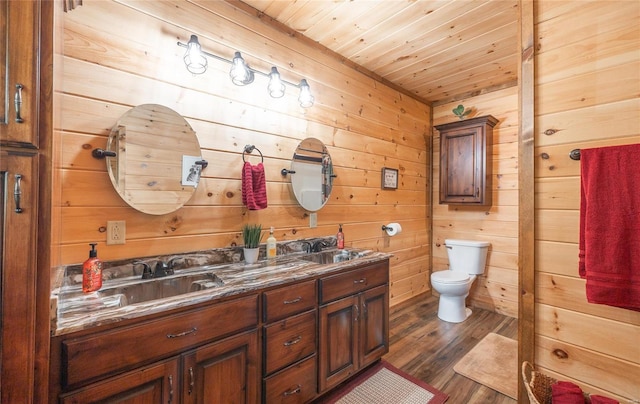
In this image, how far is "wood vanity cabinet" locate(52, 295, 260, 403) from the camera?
3.12 feet

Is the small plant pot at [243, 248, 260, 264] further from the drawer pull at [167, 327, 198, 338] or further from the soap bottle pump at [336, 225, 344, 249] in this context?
the soap bottle pump at [336, 225, 344, 249]

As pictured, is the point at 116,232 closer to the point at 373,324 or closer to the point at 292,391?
the point at 292,391

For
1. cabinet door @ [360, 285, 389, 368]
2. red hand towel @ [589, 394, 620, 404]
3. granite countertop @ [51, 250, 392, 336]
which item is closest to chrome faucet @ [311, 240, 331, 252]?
granite countertop @ [51, 250, 392, 336]

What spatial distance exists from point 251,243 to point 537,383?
160 centimetres

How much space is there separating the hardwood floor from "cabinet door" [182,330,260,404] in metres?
1.28

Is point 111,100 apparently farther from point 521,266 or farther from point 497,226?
point 497,226

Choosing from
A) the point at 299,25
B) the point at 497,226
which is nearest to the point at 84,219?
the point at 299,25

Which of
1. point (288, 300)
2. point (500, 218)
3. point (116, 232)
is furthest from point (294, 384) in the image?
point (500, 218)

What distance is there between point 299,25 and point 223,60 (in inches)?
28.2

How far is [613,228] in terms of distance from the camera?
1064 mm

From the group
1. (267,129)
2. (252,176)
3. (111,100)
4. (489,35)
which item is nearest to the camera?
(111,100)

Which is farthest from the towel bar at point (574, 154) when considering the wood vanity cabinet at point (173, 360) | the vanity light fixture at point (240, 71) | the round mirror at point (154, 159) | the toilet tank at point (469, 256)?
the toilet tank at point (469, 256)

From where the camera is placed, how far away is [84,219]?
53.8 inches

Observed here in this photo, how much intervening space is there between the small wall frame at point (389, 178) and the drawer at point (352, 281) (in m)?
1.14
